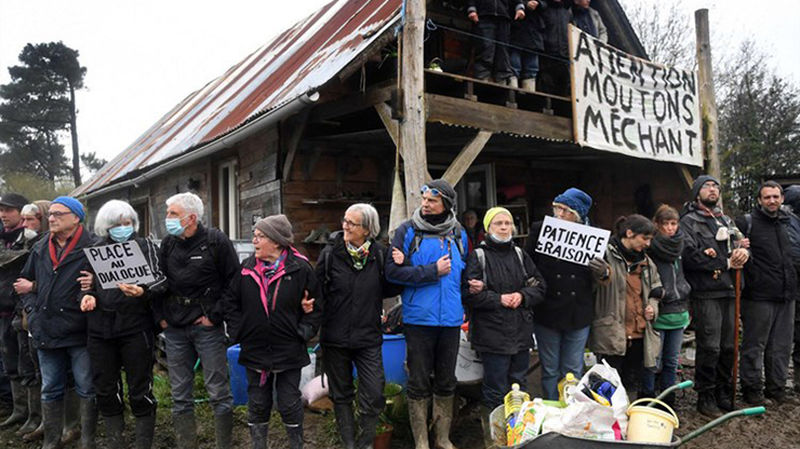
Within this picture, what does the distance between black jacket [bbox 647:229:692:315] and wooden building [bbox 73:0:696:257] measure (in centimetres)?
200

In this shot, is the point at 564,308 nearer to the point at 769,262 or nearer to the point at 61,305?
the point at 769,262

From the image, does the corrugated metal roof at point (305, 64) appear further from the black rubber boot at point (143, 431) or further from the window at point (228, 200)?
the black rubber boot at point (143, 431)

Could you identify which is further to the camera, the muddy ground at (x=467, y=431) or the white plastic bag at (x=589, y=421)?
the muddy ground at (x=467, y=431)

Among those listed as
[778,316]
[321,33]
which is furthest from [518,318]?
[321,33]

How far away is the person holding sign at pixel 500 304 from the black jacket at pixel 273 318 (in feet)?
3.59

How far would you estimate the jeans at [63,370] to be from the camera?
3717 mm

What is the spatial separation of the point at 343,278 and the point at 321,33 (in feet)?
20.4

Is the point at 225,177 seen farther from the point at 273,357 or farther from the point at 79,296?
the point at 273,357

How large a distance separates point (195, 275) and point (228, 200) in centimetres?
579

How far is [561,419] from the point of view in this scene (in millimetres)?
2281

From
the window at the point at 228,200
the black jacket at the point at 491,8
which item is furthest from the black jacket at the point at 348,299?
the window at the point at 228,200

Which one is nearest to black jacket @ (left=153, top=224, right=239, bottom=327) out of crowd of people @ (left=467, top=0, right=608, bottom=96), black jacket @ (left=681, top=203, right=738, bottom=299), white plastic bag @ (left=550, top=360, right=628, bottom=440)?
white plastic bag @ (left=550, top=360, right=628, bottom=440)

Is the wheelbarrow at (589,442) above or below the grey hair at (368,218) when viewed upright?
below

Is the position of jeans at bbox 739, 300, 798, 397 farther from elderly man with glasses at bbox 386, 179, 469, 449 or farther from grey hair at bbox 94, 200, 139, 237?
grey hair at bbox 94, 200, 139, 237
